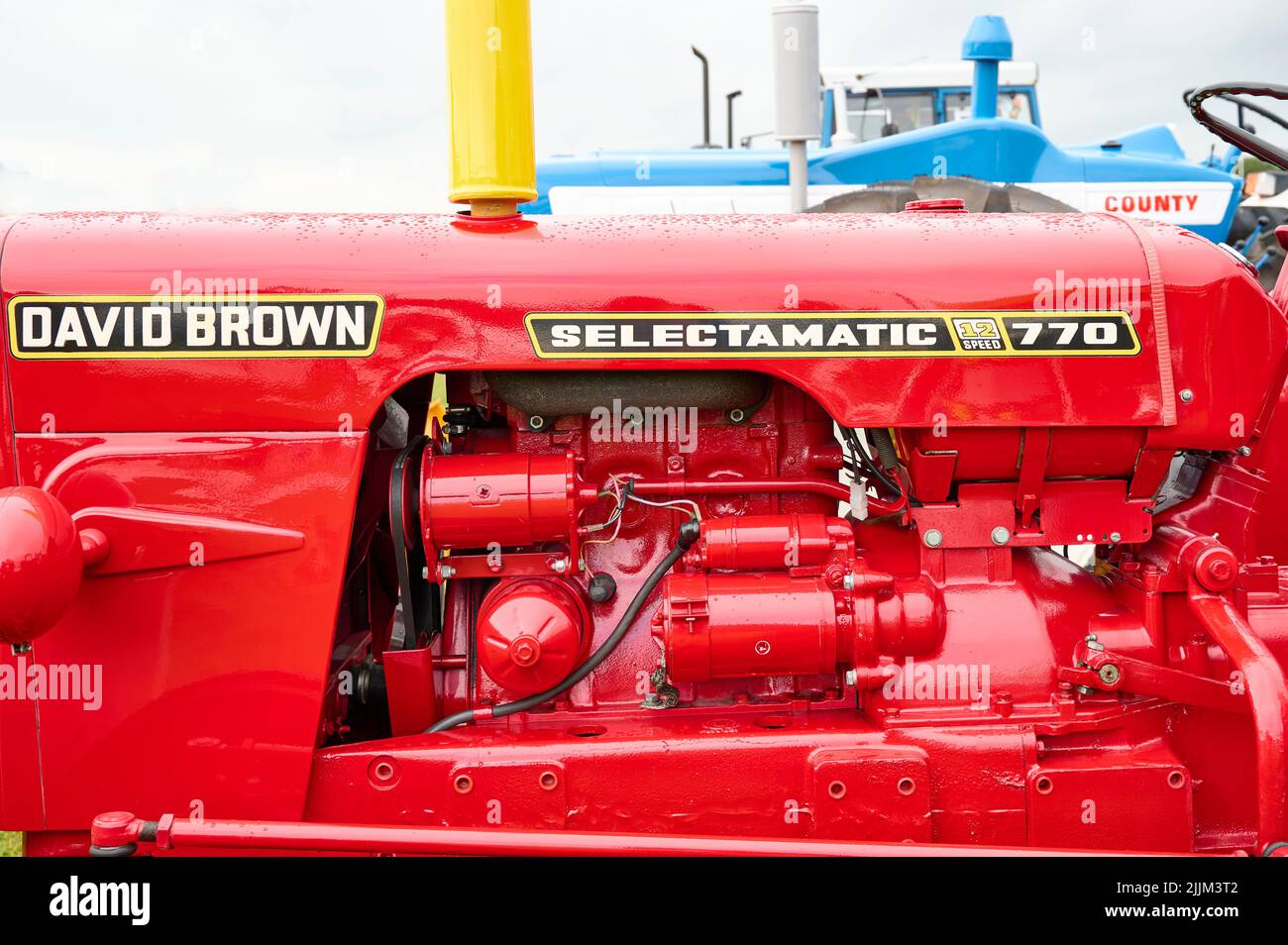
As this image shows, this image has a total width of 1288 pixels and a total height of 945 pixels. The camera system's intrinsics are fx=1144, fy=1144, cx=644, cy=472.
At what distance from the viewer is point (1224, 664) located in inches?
98.9

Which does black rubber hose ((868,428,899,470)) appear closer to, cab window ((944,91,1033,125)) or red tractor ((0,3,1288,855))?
red tractor ((0,3,1288,855))

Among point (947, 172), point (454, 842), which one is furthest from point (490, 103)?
point (947, 172)

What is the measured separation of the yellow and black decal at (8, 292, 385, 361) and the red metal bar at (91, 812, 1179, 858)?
90 centimetres

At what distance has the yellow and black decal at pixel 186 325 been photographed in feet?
7.47

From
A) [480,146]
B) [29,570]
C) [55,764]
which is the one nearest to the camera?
[29,570]

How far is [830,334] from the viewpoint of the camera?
237cm

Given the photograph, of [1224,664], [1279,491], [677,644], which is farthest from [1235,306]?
[677,644]

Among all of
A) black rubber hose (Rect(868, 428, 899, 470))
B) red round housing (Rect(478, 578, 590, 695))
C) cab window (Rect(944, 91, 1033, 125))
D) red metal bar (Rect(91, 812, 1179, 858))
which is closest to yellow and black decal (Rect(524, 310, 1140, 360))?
black rubber hose (Rect(868, 428, 899, 470))

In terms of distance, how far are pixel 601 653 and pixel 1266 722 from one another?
51.9 inches

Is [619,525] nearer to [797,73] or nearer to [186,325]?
[186,325]

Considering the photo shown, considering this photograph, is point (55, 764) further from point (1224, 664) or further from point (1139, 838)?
point (1224, 664)

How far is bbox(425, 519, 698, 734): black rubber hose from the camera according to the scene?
8.11 ft

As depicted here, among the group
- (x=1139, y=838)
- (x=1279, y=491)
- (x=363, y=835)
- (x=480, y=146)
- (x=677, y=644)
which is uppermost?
(x=480, y=146)

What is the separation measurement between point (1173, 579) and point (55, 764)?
2404mm
